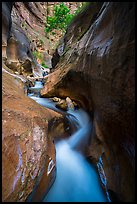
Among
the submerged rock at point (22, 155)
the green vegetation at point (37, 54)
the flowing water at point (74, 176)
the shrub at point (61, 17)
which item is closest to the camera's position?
the submerged rock at point (22, 155)

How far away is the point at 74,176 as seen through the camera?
2488mm

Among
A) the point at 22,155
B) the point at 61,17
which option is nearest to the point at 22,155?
the point at 22,155

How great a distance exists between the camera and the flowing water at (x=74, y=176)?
214cm

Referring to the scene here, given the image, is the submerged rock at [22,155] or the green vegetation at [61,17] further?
the green vegetation at [61,17]

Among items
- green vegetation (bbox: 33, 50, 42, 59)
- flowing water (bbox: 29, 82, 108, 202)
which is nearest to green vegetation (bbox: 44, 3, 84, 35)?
green vegetation (bbox: 33, 50, 42, 59)

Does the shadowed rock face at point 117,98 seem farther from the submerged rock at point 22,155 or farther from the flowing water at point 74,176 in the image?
the submerged rock at point 22,155

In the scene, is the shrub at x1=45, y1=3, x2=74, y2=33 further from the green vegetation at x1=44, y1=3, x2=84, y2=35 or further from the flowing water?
the flowing water

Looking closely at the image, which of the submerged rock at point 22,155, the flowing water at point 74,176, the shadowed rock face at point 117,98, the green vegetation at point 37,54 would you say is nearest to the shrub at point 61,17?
the green vegetation at point 37,54

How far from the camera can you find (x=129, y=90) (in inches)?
59.1

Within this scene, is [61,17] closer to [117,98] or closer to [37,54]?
[37,54]

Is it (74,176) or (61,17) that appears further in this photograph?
(61,17)

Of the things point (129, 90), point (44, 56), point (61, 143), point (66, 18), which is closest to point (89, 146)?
point (61, 143)

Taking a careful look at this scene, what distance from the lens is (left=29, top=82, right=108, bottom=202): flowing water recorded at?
214 centimetres

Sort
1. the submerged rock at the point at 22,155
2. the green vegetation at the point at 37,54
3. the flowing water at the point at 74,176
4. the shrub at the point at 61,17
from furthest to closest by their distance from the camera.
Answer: the green vegetation at the point at 37,54
the shrub at the point at 61,17
the flowing water at the point at 74,176
the submerged rock at the point at 22,155
